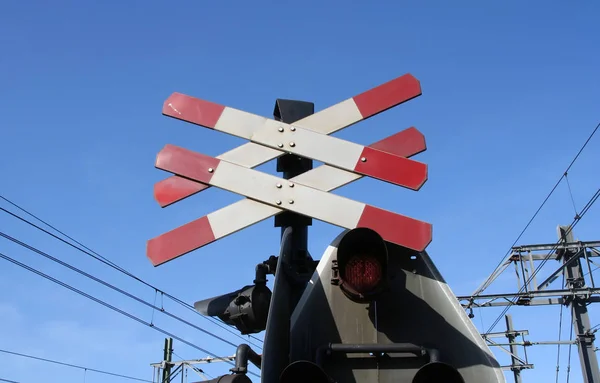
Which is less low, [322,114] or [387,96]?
[387,96]

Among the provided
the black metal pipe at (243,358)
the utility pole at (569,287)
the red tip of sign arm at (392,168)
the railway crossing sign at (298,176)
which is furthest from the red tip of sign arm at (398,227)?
the utility pole at (569,287)

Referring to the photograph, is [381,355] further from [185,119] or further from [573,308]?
[573,308]

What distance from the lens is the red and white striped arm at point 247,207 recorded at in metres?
3.42

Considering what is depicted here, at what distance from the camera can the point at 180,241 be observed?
356 cm

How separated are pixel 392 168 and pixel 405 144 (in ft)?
1.22

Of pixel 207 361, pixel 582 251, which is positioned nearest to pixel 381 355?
pixel 582 251

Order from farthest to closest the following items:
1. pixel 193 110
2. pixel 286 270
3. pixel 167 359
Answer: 1. pixel 167 359
2. pixel 193 110
3. pixel 286 270

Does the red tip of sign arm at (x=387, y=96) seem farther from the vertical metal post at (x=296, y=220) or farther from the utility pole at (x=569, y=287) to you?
the utility pole at (x=569, y=287)

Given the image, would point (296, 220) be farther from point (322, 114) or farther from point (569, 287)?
point (569, 287)

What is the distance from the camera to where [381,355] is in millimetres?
3186

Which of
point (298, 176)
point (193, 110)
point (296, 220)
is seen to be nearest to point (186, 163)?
point (193, 110)

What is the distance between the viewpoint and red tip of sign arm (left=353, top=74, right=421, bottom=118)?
12.7ft

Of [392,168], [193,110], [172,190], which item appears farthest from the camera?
[193,110]

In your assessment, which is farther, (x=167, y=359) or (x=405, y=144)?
(x=167, y=359)
